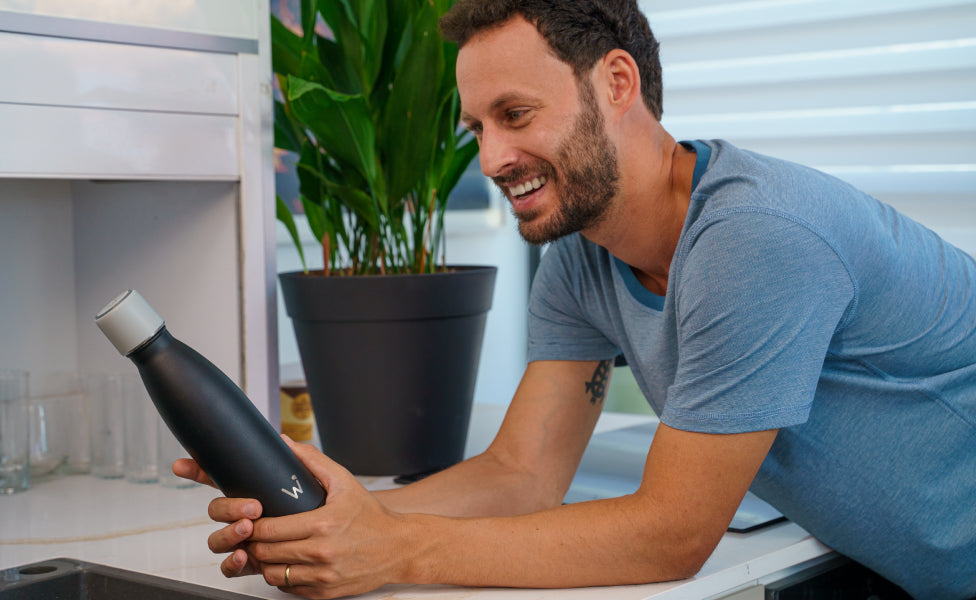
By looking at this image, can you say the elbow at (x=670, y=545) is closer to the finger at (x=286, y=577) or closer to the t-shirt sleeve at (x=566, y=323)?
the finger at (x=286, y=577)

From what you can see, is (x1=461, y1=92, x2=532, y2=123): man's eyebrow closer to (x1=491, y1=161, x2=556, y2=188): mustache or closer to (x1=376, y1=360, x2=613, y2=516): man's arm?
(x1=491, y1=161, x2=556, y2=188): mustache

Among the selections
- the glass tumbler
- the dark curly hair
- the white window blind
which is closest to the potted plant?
the dark curly hair

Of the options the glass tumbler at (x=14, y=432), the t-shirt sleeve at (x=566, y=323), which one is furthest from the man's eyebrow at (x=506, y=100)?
the glass tumbler at (x=14, y=432)

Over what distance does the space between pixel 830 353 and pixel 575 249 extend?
13.5 inches

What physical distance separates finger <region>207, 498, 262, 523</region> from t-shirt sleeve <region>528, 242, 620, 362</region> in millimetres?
485

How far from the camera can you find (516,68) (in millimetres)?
946

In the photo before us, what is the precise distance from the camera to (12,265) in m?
1.32

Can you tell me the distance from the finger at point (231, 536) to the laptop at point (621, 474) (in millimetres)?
439

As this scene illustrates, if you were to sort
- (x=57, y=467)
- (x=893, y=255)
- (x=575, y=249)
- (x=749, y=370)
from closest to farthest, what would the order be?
(x=749, y=370), (x=893, y=255), (x=575, y=249), (x=57, y=467)

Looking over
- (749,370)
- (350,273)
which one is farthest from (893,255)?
(350,273)

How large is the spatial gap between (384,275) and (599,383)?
292 mm

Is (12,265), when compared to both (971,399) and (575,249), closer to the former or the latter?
(575,249)

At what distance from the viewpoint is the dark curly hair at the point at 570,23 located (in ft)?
3.12

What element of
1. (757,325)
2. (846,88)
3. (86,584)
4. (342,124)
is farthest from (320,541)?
(846,88)
